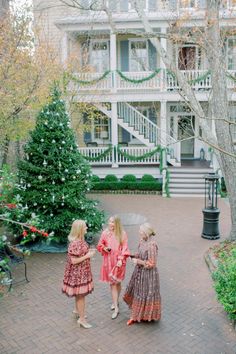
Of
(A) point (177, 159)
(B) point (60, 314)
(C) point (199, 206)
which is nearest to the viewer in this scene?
(B) point (60, 314)

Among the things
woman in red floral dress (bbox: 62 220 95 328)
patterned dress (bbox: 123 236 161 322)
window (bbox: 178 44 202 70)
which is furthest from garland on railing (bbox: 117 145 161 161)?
woman in red floral dress (bbox: 62 220 95 328)

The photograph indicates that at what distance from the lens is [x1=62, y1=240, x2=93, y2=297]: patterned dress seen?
5.68 metres

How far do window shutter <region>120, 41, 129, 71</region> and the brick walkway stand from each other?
540 inches

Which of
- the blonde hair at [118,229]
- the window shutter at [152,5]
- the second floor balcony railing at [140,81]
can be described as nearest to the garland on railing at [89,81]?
the second floor balcony railing at [140,81]

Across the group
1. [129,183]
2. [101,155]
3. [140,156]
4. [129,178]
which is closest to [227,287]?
[129,183]

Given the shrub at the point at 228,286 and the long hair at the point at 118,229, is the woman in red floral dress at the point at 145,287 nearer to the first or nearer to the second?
the long hair at the point at 118,229

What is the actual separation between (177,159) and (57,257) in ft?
35.5

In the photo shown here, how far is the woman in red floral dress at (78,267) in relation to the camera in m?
5.67

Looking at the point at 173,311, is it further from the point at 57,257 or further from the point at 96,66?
the point at 96,66

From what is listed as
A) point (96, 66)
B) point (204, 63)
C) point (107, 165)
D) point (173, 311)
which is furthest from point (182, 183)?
point (173, 311)

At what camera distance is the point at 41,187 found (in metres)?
9.43

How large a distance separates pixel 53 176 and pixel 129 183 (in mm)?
8538

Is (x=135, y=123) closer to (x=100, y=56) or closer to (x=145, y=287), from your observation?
(x=100, y=56)

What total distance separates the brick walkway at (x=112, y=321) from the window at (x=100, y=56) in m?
13.6
